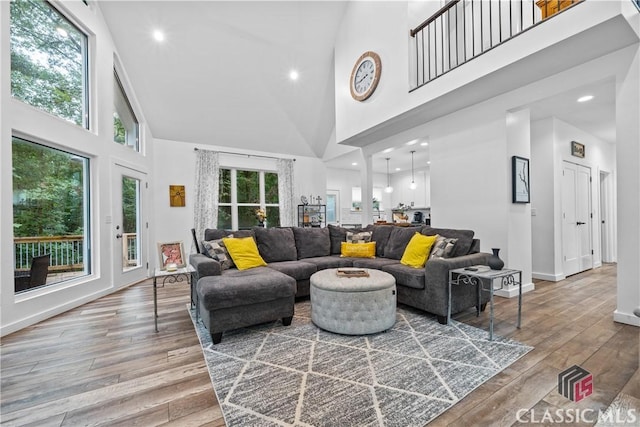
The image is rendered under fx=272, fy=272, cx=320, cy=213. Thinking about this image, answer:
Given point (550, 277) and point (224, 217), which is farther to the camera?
point (224, 217)

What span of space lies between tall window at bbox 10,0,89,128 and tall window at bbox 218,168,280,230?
10.0 feet

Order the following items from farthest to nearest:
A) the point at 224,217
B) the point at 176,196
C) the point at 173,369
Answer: the point at 224,217 → the point at 176,196 → the point at 173,369

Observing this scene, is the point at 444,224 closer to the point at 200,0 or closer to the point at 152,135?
the point at 200,0

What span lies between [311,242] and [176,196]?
3.41 meters

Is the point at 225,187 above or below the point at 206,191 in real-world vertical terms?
above

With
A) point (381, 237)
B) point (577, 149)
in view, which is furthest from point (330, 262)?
point (577, 149)

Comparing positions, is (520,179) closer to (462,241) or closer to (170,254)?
(462,241)

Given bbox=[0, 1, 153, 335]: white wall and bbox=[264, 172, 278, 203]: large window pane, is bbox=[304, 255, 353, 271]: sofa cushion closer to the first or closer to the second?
bbox=[0, 1, 153, 335]: white wall

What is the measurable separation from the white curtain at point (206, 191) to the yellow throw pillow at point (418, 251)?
447 centimetres

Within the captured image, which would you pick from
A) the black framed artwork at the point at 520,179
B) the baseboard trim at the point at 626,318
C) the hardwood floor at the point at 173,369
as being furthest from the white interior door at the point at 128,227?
the baseboard trim at the point at 626,318

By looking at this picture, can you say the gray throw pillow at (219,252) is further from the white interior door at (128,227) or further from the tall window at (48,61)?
the tall window at (48,61)

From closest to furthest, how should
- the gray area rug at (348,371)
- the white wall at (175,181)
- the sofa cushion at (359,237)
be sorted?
the gray area rug at (348,371)
the sofa cushion at (359,237)
the white wall at (175,181)

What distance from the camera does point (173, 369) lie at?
1938mm

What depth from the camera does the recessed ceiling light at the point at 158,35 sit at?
4.29 meters
